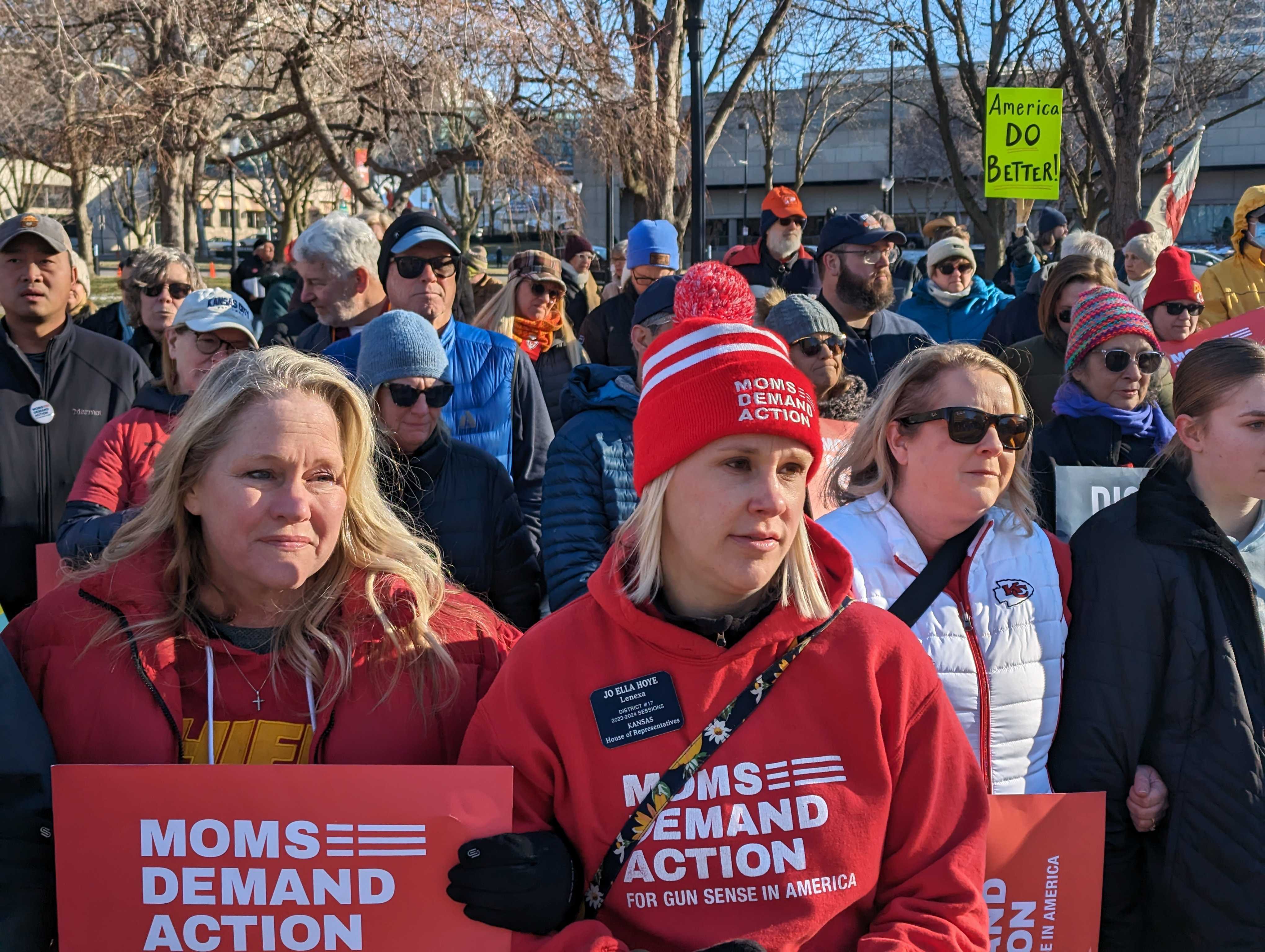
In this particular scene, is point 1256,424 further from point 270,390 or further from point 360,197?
point 360,197

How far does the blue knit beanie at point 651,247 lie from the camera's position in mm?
7121

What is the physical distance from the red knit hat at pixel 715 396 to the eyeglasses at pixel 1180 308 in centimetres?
437

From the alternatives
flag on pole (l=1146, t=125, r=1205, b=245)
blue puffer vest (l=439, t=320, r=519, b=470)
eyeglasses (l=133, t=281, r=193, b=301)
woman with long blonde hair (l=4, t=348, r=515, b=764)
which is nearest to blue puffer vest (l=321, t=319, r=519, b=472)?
blue puffer vest (l=439, t=320, r=519, b=470)

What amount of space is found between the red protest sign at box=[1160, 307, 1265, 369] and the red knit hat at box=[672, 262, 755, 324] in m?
2.36

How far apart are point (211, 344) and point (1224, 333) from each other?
4.47 meters

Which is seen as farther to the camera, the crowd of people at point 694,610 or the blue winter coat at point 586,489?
the blue winter coat at point 586,489

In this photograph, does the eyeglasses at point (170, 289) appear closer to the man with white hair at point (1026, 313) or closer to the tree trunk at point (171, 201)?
the man with white hair at point (1026, 313)

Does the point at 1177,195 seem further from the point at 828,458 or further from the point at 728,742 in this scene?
the point at 728,742

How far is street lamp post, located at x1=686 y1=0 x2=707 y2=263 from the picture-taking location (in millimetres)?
9727

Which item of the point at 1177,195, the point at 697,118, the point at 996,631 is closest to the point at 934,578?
the point at 996,631

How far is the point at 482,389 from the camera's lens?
4.71m

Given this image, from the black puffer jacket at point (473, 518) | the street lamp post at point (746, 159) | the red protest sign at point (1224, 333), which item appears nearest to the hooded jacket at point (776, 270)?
the red protest sign at point (1224, 333)

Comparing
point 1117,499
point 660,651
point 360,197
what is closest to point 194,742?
point 660,651

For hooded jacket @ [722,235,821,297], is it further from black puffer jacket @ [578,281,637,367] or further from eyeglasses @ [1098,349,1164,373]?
eyeglasses @ [1098,349,1164,373]
